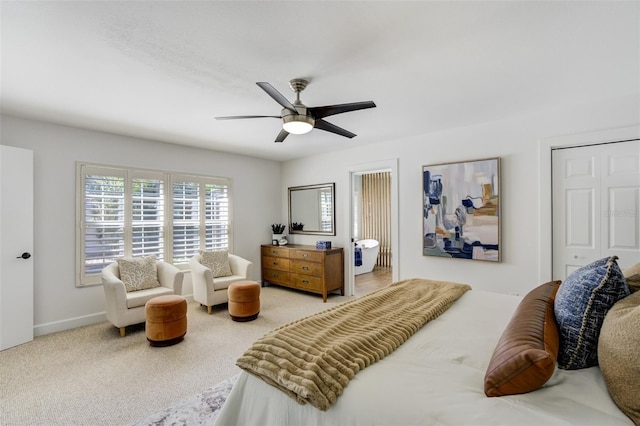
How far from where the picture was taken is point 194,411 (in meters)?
2.10

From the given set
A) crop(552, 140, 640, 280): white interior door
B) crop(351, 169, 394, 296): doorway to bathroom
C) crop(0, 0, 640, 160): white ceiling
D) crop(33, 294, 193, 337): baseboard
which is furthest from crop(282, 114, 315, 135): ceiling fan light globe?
crop(351, 169, 394, 296): doorway to bathroom

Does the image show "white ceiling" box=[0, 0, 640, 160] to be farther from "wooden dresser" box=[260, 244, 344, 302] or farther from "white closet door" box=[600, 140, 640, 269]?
"wooden dresser" box=[260, 244, 344, 302]

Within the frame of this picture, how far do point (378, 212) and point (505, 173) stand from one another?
4.33 m

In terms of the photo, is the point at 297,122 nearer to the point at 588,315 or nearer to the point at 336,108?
the point at 336,108

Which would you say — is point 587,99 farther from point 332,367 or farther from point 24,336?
point 24,336

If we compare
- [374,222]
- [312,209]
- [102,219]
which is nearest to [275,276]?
[312,209]

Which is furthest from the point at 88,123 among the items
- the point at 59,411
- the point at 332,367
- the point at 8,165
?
the point at 332,367

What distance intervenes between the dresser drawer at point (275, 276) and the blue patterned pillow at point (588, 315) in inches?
177

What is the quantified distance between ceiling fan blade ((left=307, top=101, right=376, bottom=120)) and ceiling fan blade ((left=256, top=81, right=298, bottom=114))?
168 millimetres

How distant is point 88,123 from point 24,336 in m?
2.51

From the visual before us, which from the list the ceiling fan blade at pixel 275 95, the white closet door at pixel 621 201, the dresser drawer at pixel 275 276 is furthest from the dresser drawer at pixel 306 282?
the white closet door at pixel 621 201

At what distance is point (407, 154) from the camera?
4383 millimetres

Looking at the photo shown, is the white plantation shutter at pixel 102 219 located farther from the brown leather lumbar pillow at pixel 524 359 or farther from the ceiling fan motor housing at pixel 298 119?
the brown leather lumbar pillow at pixel 524 359

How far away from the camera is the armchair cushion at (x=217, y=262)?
4.57 metres
